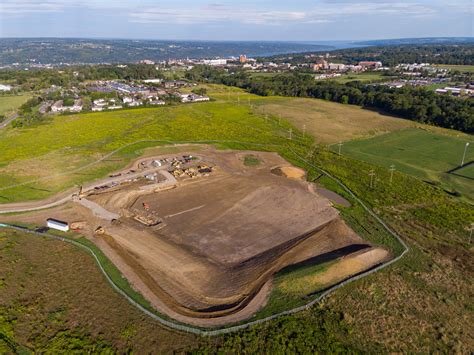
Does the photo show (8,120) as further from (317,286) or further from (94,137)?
(317,286)

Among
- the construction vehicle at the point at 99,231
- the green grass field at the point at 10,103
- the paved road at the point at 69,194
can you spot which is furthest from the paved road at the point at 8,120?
the construction vehicle at the point at 99,231

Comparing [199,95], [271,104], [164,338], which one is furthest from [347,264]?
[199,95]

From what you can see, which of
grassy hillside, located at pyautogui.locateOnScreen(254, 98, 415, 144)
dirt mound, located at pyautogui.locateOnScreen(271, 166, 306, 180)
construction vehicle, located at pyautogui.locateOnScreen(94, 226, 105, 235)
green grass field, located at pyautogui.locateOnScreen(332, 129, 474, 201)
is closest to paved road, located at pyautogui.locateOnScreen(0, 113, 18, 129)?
construction vehicle, located at pyautogui.locateOnScreen(94, 226, 105, 235)

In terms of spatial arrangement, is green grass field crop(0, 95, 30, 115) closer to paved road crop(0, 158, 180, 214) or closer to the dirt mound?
paved road crop(0, 158, 180, 214)

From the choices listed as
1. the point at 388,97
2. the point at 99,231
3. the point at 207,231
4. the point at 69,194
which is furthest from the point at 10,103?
the point at 388,97

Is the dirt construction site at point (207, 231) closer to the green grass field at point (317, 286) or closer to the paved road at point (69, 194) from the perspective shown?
the paved road at point (69, 194)

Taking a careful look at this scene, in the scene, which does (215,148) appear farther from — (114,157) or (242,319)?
(242,319)
